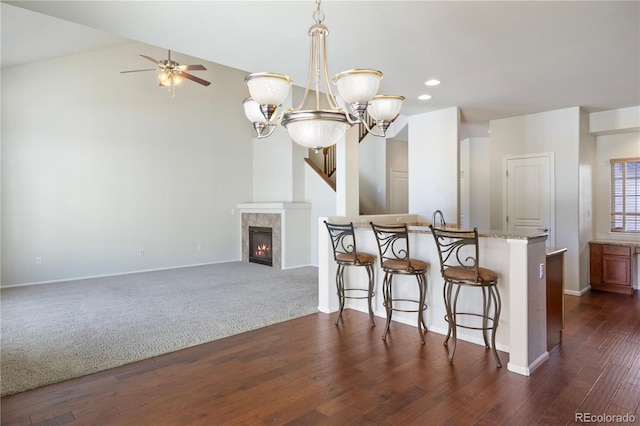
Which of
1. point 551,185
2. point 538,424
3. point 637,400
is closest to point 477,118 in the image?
point 551,185

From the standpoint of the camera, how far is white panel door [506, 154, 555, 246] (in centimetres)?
543

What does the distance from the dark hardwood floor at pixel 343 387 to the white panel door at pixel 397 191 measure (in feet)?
16.8

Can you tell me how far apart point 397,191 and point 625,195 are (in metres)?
4.12

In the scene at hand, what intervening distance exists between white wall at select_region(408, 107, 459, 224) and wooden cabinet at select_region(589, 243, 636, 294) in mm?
2297

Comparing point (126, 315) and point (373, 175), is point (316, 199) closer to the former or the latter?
point (373, 175)

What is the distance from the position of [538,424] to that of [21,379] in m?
3.51

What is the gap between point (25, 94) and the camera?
220 inches

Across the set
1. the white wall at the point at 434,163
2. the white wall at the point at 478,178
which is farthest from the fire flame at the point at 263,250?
the white wall at the point at 478,178

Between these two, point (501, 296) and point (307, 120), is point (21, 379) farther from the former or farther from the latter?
point (501, 296)

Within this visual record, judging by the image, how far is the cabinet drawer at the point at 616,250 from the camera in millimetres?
5129

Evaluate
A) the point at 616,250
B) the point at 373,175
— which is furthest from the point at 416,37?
the point at 373,175

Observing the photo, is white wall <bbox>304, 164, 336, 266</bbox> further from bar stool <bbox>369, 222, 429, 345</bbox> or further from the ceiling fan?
bar stool <bbox>369, 222, 429, 345</bbox>

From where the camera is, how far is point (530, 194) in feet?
18.5

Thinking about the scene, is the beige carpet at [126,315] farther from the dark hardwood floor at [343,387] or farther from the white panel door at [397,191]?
the white panel door at [397,191]
